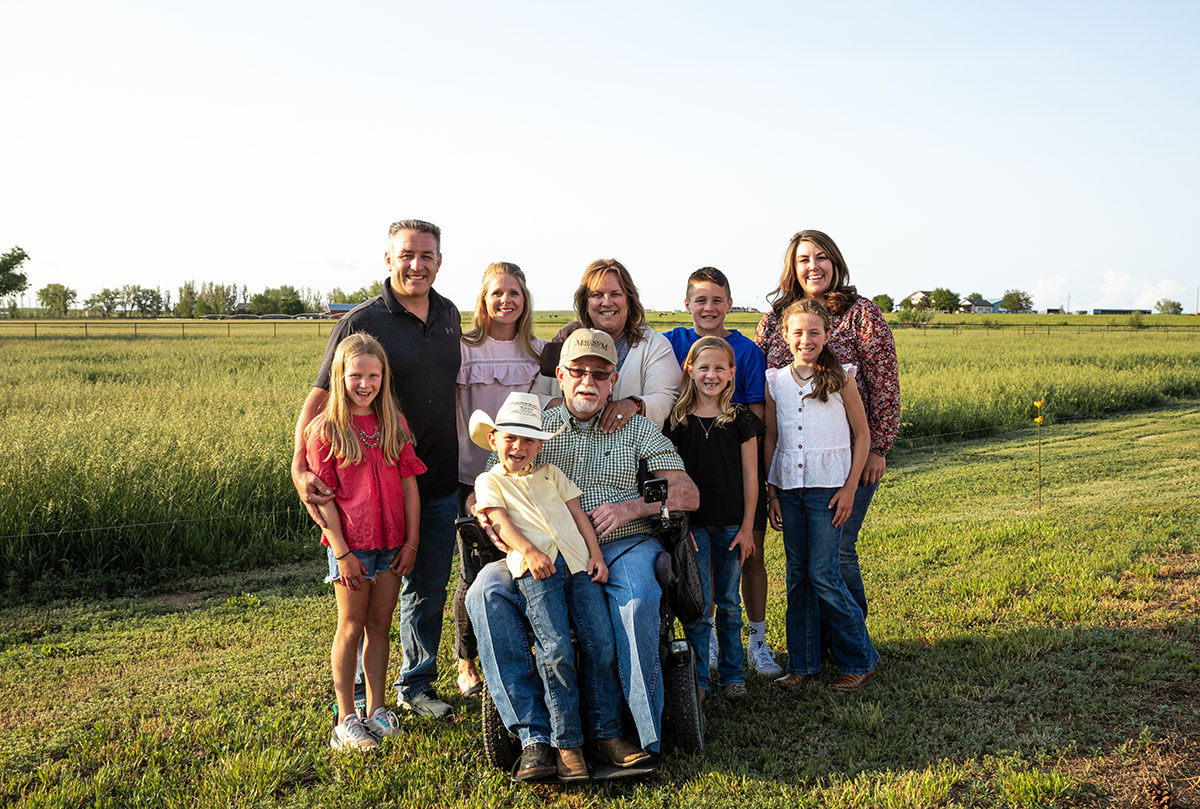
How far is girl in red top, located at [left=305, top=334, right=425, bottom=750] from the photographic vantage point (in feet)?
11.9

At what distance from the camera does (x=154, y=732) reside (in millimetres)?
3781

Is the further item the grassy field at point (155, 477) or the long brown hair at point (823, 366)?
the grassy field at point (155, 477)

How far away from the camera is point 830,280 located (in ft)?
14.5

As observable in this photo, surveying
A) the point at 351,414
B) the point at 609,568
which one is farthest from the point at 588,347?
the point at 351,414

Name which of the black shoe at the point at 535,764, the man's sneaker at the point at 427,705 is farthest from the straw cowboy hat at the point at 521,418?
the man's sneaker at the point at 427,705

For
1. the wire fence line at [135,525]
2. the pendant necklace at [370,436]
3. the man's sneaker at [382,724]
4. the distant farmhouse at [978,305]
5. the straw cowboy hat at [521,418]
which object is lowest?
the man's sneaker at [382,724]

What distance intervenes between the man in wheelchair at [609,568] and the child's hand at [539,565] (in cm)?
16

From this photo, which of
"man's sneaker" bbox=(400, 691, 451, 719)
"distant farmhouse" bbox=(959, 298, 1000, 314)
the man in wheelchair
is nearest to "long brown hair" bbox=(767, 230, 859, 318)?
the man in wheelchair

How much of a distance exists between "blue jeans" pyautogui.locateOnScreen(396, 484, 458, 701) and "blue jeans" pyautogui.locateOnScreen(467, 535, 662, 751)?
32.0 inches

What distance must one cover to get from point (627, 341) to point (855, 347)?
3.81 ft

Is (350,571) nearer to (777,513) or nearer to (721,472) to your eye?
(721,472)

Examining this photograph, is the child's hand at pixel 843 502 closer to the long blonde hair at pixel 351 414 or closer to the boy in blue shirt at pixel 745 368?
the boy in blue shirt at pixel 745 368

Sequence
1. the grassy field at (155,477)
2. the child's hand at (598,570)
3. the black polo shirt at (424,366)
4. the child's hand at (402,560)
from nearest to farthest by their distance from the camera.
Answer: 1. the child's hand at (598,570)
2. the child's hand at (402,560)
3. the black polo shirt at (424,366)
4. the grassy field at (155,477)

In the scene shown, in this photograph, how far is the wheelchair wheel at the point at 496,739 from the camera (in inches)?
137
